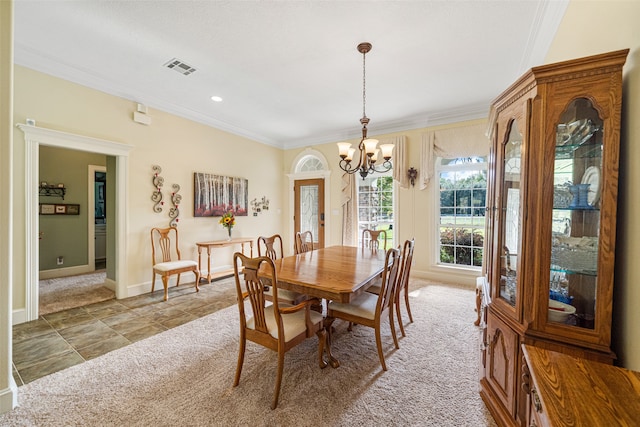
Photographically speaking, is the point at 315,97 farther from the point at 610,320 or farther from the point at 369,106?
the point at 610,320

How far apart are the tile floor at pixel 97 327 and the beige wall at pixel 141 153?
15.1 inches

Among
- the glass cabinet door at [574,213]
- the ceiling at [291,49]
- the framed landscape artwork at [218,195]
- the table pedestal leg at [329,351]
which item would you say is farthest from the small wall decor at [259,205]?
the glass cabinet door at [574,213]

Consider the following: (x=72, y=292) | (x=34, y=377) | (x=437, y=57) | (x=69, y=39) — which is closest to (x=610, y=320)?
(x=437, y=57)

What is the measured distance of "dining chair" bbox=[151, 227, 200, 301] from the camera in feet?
12.4

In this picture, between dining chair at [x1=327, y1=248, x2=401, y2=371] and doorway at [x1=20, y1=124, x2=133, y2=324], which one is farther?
doorway at [x1=20, y1=124, x2=133, y2=324]

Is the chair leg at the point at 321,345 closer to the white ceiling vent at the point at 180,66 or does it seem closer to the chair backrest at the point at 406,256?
the chair backrest at the point at 406,256

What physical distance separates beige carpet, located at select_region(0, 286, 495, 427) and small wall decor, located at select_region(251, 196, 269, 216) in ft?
10.9

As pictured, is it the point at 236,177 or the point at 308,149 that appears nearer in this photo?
the point at 236,177

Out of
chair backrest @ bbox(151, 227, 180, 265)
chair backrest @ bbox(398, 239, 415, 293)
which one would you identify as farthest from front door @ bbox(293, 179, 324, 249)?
chair backrest @ bbox(398, 239, 415, 293)

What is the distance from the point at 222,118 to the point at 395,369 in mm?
4683

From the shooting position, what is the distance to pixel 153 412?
1673 mm

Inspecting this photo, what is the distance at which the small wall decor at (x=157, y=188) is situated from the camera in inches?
156

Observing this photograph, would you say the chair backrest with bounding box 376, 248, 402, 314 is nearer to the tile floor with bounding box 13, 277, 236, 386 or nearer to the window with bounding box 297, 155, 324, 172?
the tile floor with bounding box 13, 277, 236, 386

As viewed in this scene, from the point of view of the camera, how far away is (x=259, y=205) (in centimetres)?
584
